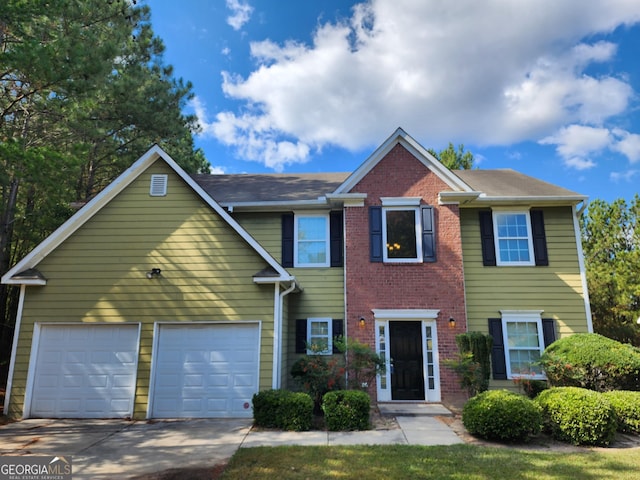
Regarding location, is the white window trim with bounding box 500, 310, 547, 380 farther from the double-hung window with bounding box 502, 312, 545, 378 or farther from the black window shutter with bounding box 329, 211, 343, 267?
the black window shutter with bounding box 329, 211, 343, 267

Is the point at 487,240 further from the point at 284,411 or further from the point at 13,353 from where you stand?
the point at 13,353

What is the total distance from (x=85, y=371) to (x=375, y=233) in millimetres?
7970

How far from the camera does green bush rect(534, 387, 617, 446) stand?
639 cm

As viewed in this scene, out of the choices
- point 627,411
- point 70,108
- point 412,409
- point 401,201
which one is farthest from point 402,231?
point 70,108

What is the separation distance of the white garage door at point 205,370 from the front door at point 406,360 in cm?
387

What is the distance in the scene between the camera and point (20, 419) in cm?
833

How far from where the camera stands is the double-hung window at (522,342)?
10398mm

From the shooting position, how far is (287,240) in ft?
37.4

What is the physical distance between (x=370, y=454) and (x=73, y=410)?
692 centimetres

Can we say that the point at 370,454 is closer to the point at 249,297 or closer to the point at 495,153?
the point at 249,297

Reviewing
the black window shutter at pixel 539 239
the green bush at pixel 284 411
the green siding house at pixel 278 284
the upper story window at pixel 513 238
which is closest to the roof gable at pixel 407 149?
the green siding house at pixel 278 284

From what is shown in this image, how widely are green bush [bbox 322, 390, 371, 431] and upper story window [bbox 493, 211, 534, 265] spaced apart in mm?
6244

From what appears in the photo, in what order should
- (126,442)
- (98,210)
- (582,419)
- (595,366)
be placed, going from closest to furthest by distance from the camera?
(582,419) → (126,442) → (595,366) → (98,210)

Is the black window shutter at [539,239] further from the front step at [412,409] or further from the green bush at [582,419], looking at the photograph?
the front step at [412,409]
